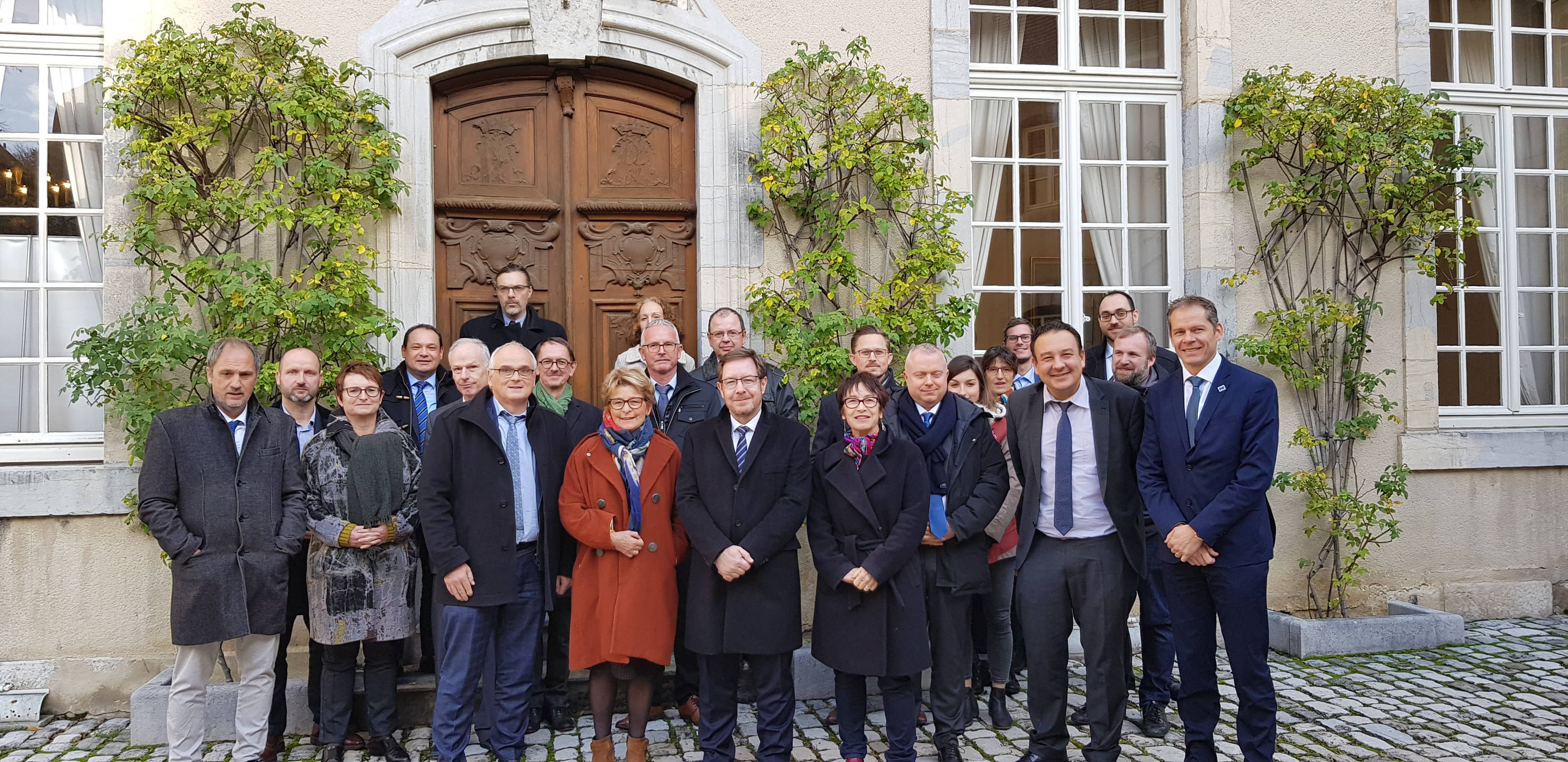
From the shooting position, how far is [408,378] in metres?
4.65

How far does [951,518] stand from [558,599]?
1632mm

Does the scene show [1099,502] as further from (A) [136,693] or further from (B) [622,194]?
(A) [136,693]

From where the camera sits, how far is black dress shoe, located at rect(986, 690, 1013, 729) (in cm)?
440

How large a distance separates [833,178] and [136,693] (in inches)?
157

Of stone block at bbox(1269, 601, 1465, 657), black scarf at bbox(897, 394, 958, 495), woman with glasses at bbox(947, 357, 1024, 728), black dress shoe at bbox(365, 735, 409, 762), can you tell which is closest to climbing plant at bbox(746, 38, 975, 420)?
woman with glasses at bbox(947, 357, 1024, 728)

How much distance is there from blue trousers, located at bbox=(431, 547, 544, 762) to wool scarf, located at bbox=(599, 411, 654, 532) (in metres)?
0.50

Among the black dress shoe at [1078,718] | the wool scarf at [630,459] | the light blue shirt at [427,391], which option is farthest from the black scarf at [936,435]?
the light blue shirt at [427,391]

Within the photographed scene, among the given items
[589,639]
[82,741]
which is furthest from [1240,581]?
[82,741]

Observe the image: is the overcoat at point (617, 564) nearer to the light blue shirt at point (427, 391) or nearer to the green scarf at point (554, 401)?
the green scarf at point (554, 401)

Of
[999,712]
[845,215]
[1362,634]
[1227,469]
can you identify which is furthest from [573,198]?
[1362,634]

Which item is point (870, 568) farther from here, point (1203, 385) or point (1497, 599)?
point (1497, 599)

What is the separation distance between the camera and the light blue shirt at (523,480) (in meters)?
4.05

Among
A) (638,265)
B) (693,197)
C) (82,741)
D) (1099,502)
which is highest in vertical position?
(693,197)

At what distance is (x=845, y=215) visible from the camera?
17.7 feet
